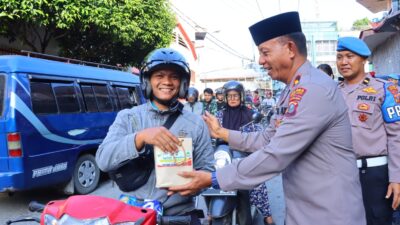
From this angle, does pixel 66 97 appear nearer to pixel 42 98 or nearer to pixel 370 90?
pixel 42 98

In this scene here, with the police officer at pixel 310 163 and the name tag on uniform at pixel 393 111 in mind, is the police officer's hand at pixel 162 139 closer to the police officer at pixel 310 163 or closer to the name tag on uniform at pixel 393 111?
the police officer at pixel 310 163

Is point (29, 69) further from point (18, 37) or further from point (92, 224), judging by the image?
point (18, 37)

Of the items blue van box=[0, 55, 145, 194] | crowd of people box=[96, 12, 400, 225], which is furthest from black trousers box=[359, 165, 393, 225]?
blue van box=[0, 55, 145, 194]

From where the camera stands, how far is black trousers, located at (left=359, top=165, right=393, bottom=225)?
3.03 metres

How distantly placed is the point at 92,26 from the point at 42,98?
587 cm

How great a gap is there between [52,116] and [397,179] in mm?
4611

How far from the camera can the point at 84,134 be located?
659 cm

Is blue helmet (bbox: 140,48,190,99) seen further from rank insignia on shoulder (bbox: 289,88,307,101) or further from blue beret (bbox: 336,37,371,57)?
blue beret (bbox: 336,37,371,57)

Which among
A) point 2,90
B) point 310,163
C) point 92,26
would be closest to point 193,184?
point 310,163

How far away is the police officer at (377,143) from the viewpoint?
2.95 meters

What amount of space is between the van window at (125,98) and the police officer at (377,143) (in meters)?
5.67

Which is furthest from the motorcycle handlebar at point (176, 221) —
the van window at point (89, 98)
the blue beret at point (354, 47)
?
the van window at point (89, 98)

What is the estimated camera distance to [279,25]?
194 cm

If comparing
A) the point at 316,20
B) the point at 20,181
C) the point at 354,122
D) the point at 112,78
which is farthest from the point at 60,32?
the point at 316,20
